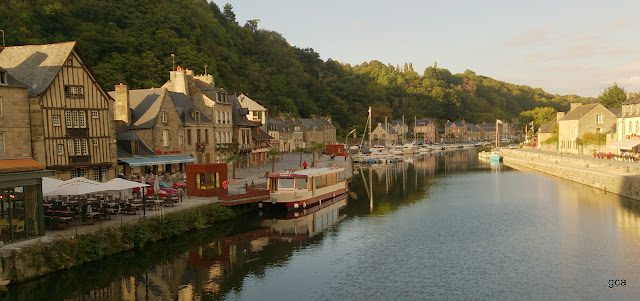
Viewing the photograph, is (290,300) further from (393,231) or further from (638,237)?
(638,237)

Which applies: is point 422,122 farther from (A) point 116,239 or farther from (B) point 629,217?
(A) point 116,239

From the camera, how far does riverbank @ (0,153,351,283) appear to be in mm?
Result: 17172

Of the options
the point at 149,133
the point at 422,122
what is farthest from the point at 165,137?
the point at 422,122

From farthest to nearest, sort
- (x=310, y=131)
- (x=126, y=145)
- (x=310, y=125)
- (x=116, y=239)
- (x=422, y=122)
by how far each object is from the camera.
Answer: (x=422, y=122), (x=310, y=125), (x=310, y=131), (x=126, y=145), (x=116, y=239)

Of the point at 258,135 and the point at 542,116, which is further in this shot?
the point at 542,116

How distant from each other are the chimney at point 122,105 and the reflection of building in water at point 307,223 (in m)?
17.1

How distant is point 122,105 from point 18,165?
22.2m

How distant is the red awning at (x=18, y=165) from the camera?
17.8 meters

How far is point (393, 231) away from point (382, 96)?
138 metres

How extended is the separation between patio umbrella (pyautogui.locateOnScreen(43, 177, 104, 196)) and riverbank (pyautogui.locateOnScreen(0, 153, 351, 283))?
157cm

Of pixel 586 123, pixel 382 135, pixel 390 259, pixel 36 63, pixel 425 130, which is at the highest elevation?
pixel 36 63

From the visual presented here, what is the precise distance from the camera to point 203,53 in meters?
84.6

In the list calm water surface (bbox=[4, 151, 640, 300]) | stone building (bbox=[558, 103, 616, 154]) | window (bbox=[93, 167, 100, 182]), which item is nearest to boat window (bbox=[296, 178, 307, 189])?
calm water surface (bbox=[4, 151, 640, 300])

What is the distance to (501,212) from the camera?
109 feet
